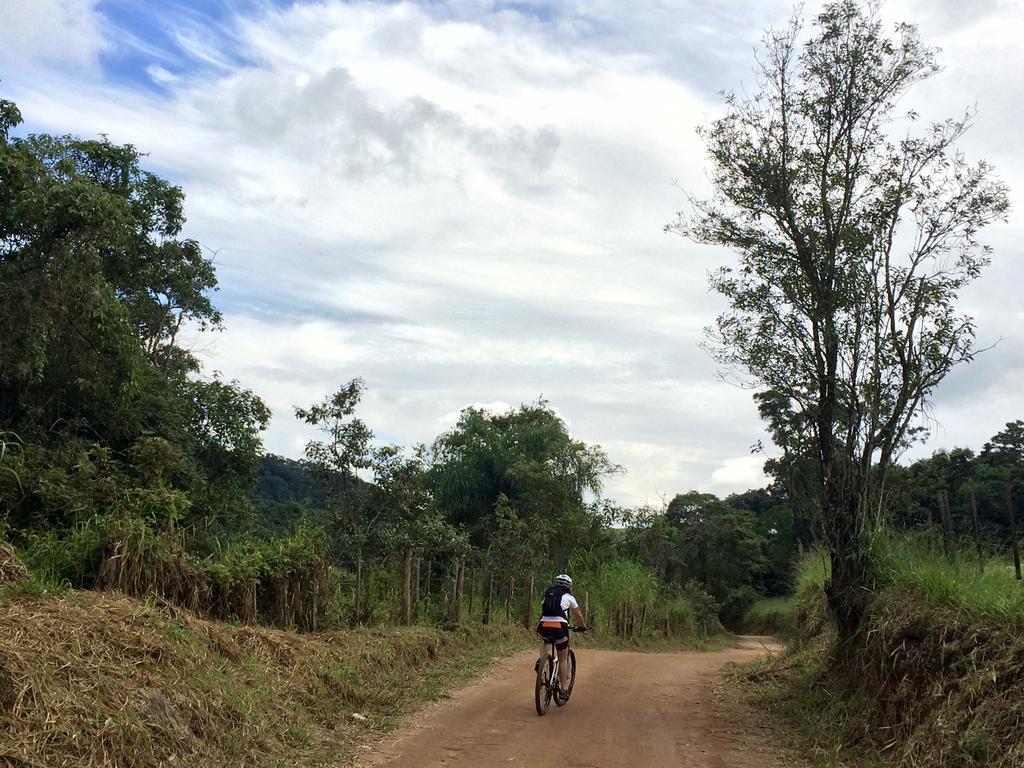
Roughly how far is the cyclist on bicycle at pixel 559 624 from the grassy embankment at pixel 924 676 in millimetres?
2726

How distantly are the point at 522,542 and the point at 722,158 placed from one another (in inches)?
498

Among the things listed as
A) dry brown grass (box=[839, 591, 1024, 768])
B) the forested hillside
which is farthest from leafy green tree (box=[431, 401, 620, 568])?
dry brown grass (box=[839, 591, 1024, 768])

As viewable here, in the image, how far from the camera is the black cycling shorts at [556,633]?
10656 millimetres

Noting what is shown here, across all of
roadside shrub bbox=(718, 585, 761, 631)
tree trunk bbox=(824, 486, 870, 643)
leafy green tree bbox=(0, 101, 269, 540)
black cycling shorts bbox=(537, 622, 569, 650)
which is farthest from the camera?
roadside shrub bbox=(718, 585, 761, 631)

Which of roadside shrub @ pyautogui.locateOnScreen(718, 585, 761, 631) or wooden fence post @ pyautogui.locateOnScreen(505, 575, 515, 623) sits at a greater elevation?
wooden fence post @ pyautogui.locateOnScreen(505, 575, 515, 623)

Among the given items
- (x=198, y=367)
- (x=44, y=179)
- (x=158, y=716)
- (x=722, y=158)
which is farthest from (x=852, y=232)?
(x=198, y=367)

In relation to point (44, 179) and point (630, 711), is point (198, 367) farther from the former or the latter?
point (630, 711)

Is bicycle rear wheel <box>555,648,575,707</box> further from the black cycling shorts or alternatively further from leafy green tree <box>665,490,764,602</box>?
leafy green tree <box>665,490,764,602</box>

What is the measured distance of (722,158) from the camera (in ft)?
39.3

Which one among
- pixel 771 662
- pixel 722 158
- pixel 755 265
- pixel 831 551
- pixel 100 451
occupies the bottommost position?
pixel 771 662

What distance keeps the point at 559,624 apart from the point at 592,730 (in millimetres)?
1680

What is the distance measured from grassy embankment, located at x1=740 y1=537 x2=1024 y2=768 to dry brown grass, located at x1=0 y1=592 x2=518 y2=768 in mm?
4933

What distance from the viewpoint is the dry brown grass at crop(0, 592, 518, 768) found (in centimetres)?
570

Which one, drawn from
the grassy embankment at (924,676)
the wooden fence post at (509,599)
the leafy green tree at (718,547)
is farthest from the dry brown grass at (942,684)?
the leafy green tree at (718,547)
